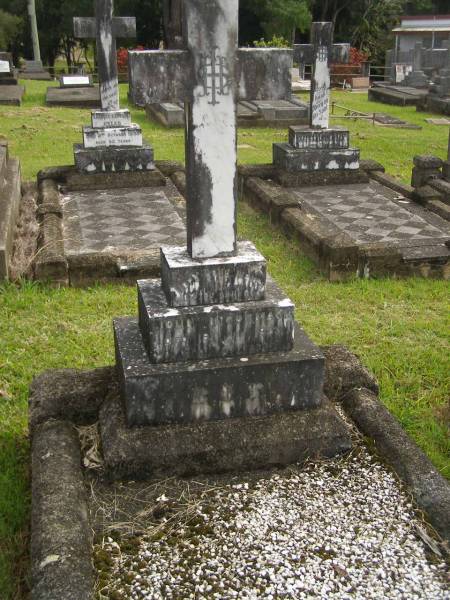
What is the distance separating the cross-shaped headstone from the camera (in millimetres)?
9156

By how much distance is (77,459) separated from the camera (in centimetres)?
326

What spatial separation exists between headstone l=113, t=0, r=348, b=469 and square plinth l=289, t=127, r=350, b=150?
600 cm

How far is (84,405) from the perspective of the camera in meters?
3.58

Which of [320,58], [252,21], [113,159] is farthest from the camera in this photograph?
[252,21]

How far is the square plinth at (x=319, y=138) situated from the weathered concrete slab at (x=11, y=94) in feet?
33.2

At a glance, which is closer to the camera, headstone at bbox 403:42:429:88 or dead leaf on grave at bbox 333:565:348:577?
dead leaf on grave at bbox 333:565:348:577

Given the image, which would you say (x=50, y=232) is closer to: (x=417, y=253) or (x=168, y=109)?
(x=417, y=253)

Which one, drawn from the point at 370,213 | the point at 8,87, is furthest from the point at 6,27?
the point at 370,213

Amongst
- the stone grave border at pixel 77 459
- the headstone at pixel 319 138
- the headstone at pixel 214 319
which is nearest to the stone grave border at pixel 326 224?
the headstone at pixel 319 138

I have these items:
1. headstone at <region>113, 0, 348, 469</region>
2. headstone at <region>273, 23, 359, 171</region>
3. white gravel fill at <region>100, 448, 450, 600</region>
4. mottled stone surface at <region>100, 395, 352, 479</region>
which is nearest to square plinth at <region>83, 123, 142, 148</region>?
headstone at <region>273, 23, 359, 171</region>

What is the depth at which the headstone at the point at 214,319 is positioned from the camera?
326cm

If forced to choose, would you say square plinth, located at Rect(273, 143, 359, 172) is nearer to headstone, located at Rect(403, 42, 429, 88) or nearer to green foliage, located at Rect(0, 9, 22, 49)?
headstone, located at Rect(403, 42, 429, 88)

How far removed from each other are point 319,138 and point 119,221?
3175 millimetres

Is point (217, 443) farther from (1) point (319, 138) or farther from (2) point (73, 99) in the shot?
(2) point (73, 99)
